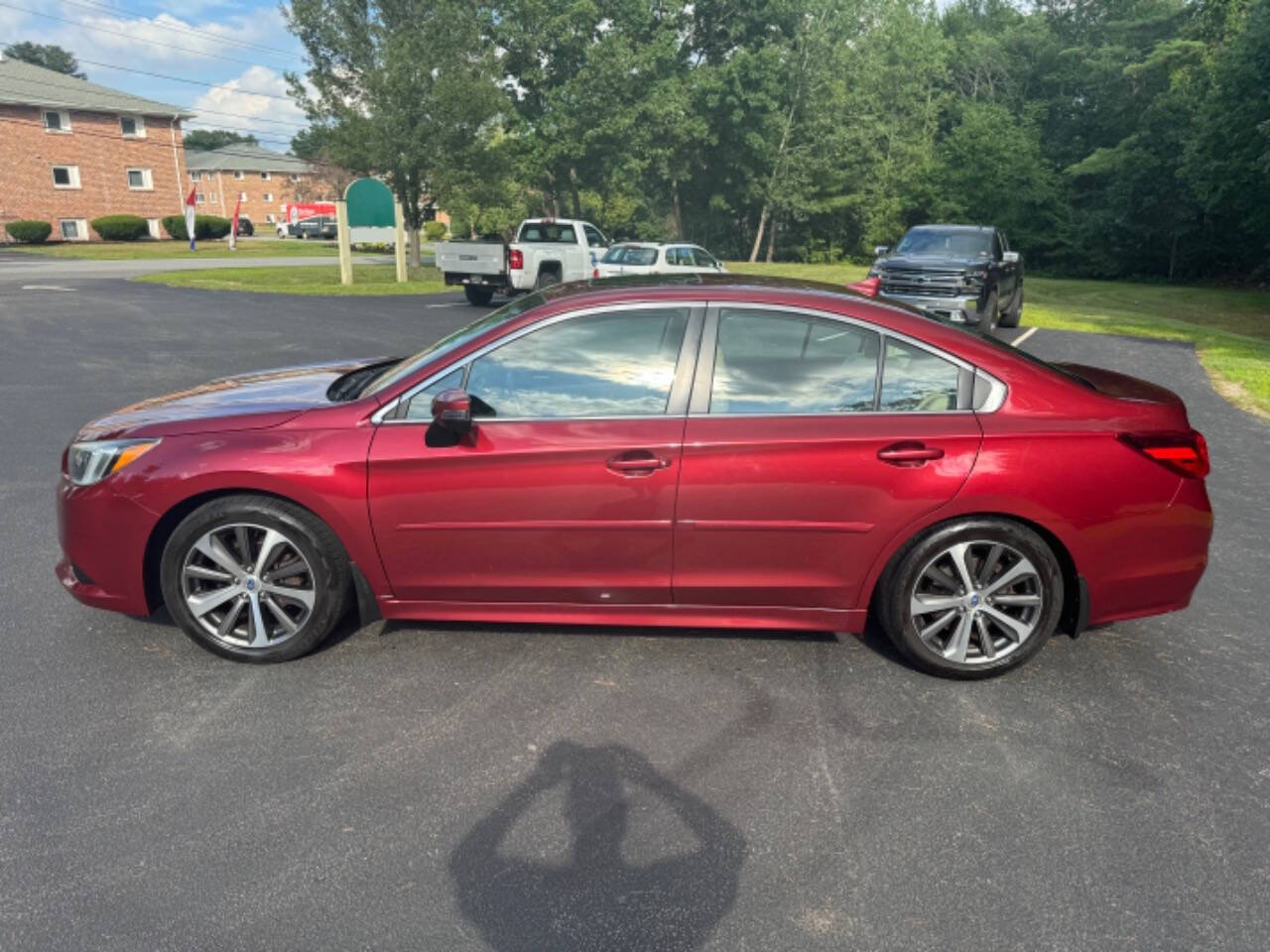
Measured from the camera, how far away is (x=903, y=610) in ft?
12.2

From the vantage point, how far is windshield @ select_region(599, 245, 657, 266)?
1806 cm

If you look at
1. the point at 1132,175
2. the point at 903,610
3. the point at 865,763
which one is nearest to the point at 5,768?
the point at 865,763

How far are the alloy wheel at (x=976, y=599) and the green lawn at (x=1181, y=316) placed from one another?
7.88 m

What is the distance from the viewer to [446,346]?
13.0 ft

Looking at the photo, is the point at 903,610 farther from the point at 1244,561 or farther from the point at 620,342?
the point at 1244,561

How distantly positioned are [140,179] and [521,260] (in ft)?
130

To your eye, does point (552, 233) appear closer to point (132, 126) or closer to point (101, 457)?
point (101, 457)

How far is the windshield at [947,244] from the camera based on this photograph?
1549cm

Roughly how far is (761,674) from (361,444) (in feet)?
6.40

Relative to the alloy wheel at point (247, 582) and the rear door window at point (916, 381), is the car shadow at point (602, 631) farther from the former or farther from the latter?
the rear door window at point (916, 381)

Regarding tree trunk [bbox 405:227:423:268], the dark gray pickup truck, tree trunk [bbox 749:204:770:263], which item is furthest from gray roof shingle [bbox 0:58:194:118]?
the dark gray pickup truck

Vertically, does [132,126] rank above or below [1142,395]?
above

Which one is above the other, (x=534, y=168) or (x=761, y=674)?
(x=534, y=168)

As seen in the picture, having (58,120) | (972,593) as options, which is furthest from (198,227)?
(972,593)
